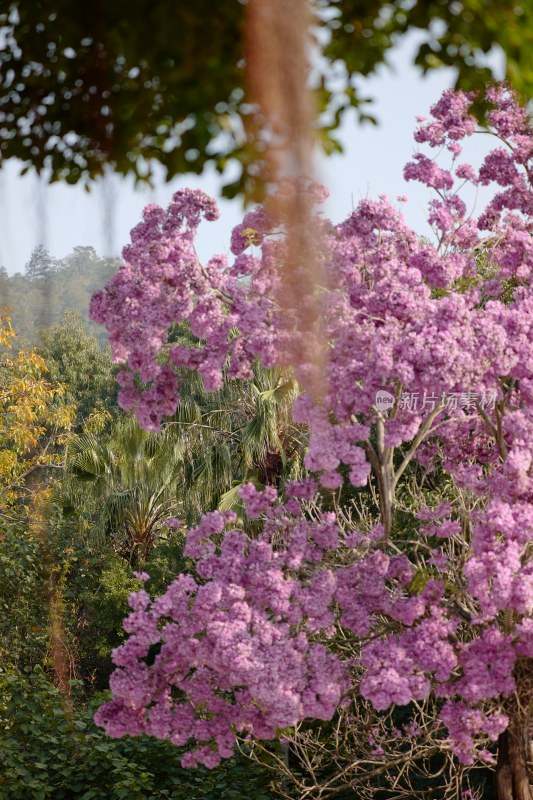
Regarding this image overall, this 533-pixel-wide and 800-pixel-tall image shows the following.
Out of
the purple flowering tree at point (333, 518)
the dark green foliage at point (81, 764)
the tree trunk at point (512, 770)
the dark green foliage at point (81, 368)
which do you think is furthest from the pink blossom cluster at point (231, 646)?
the dark green foliage at point (81, 368)

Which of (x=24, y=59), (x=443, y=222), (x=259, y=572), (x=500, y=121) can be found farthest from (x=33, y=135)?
Answer: (x=500, y=121)

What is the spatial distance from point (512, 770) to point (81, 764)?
3681mm

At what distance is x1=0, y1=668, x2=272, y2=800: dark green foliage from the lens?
8047mm

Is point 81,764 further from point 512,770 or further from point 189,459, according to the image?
point 189,459

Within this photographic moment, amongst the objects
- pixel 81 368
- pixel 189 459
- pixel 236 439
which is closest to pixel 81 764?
pixel 189 459

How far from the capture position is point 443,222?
677 centimetres

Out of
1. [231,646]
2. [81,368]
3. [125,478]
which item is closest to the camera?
[231,646]

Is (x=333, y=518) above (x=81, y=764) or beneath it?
above

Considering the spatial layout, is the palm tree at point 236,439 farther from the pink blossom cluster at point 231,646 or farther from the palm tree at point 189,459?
the pink blossom cluster at point 231,646

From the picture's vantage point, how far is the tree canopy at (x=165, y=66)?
2.81 meters

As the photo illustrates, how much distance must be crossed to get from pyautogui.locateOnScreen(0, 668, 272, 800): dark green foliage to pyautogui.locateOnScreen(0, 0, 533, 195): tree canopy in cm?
578

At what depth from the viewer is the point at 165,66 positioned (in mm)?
2904

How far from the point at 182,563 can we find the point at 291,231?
11.3 meters

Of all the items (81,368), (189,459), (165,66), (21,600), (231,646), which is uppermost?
(165,66)
